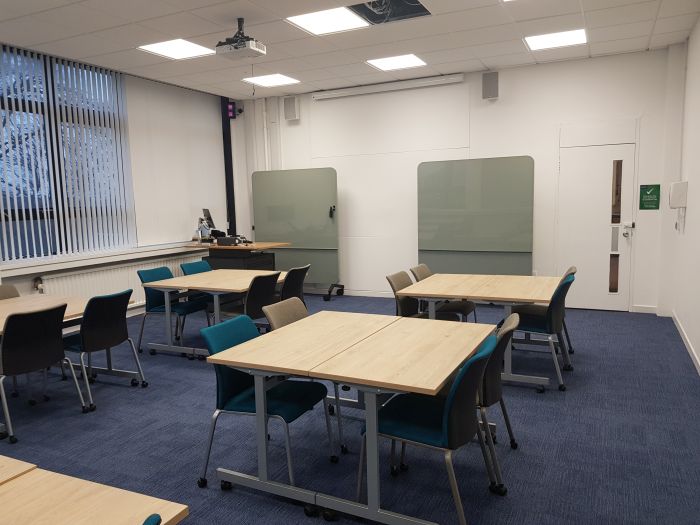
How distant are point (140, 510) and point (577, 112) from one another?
679cm

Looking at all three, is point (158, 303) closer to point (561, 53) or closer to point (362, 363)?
point (362, 363)

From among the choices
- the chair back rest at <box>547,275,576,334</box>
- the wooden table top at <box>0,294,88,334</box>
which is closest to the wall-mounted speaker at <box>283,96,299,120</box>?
the wooden table top at <box>0,294,88,334</box>

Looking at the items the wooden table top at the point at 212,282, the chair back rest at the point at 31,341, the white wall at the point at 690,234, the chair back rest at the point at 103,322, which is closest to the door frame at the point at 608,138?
the white wall at the point at 690,234

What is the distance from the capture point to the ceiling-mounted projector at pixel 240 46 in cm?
464

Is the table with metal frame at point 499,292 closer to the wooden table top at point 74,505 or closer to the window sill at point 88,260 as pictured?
the wooden table top at point 74,505

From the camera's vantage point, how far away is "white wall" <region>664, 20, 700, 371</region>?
15.1 ft

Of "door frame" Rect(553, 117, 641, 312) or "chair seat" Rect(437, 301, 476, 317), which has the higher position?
"door frame" Rect(553, 117, 641, 312)

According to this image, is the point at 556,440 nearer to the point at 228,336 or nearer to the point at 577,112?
the point at 228,336

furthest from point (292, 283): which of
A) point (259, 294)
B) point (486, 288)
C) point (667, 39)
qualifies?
point (667, 39)

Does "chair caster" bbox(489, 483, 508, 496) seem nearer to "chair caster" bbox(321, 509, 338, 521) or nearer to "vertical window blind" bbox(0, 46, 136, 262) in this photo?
"chair caster" bbox(321, 509, 338, 521)

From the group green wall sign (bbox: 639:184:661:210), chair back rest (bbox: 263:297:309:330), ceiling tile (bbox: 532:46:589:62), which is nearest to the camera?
chair back rest (bbox: 263:297:309:330)

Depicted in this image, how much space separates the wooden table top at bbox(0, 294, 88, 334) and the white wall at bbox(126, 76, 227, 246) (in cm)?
271

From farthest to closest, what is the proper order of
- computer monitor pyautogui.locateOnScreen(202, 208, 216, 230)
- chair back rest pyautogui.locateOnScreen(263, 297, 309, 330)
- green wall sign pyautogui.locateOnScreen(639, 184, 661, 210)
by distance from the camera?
computer monitor pyautogui.locateOnScreen(202, 208, 216, 230)
green wall sign pyautogui.locateOnScreen(639, 184, 661, 210)
chair back rest pyautogui.locateOnScreen(263, 297, 309, 330)

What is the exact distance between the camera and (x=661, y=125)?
245 inches
